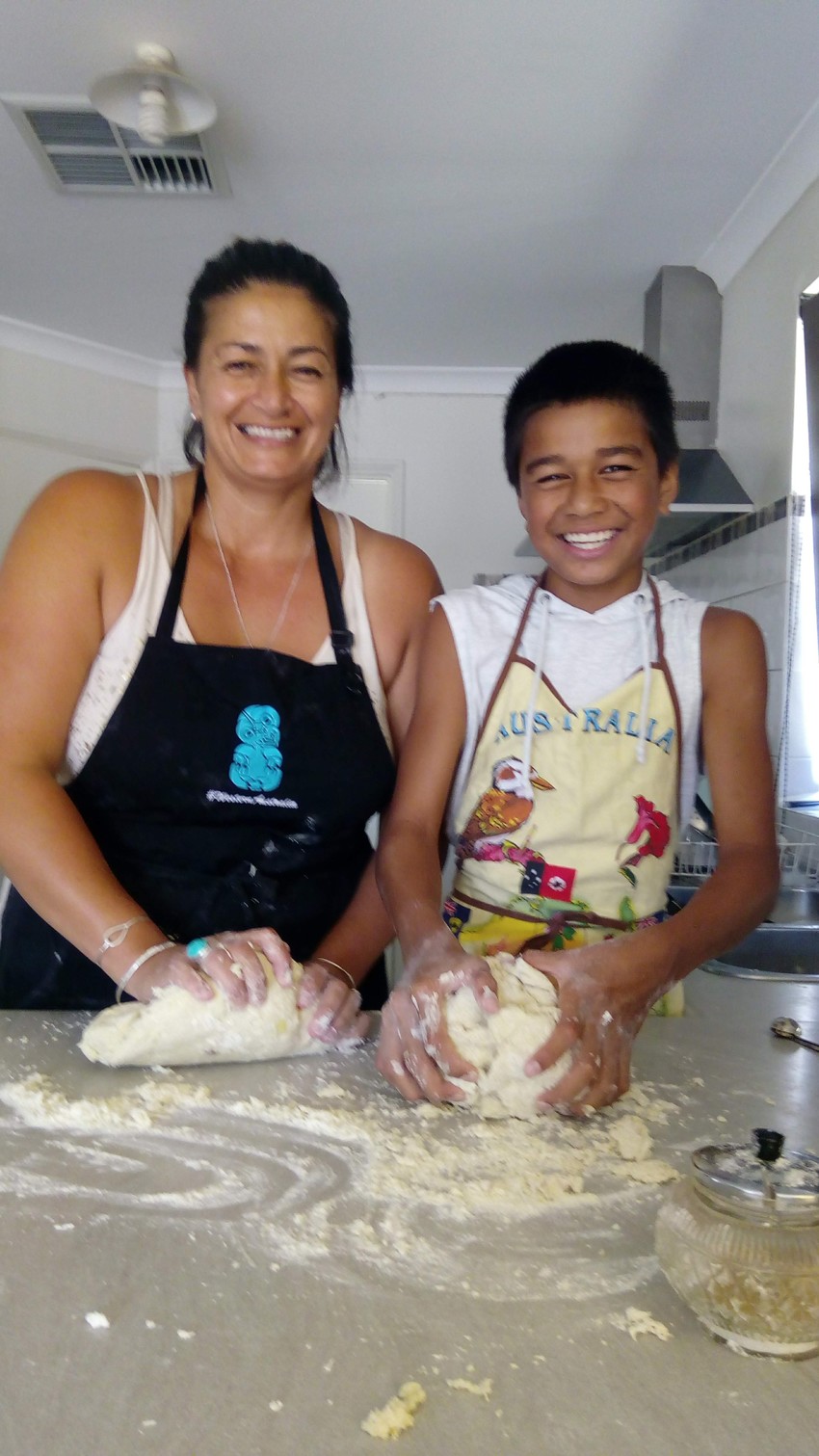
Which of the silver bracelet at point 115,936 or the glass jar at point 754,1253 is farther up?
the silver bracelet at point 115,936

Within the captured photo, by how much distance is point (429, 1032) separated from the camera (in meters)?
0.89

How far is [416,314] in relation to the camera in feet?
12.4

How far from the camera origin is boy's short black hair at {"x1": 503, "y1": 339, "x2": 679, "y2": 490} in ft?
4.04

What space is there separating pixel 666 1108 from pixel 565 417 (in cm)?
78

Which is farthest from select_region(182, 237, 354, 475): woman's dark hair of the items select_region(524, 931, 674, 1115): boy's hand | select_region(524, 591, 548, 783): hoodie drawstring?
select_region(524, 931, 674, 1115): boy's hand

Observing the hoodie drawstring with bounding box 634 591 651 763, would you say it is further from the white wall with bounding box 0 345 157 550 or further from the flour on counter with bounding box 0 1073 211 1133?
the white wall with bounding box 0 345 157 550

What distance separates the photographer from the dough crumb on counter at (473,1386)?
0.52m

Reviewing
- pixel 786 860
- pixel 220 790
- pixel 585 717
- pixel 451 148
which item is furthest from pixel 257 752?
pixel 451 148

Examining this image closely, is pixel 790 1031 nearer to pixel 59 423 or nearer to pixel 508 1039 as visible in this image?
pixel 508 1039

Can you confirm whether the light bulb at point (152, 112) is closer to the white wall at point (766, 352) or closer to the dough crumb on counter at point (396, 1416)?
Answer: the white wall at point (766, 352)

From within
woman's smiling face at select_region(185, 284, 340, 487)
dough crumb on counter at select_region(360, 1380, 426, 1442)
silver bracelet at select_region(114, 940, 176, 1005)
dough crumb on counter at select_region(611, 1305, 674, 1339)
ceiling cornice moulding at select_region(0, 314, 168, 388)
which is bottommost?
dough crumb on counter at select_region(360, 1380, 426, 1442)

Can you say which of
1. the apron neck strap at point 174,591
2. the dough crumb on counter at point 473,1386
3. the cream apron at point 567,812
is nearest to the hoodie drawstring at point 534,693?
the cream apron at point 567,812

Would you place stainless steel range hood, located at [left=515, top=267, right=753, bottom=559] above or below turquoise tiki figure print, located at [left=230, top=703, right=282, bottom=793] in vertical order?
above

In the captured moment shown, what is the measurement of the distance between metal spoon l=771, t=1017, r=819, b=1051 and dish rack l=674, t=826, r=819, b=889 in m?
1.06
